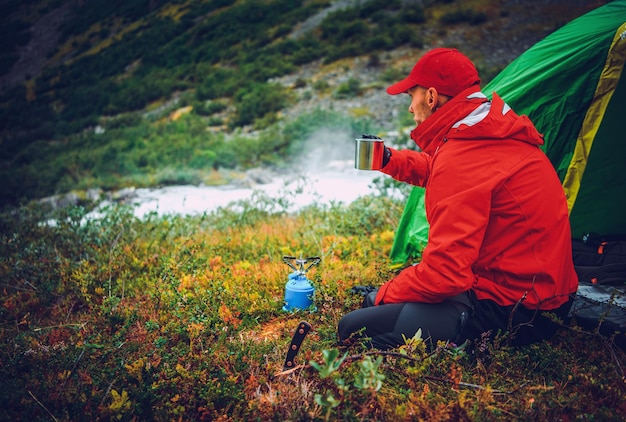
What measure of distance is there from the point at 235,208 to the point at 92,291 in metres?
3.29

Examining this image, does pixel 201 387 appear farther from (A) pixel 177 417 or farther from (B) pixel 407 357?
(B) pixel 407 357

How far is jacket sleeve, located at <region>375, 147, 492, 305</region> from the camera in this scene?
244 cm

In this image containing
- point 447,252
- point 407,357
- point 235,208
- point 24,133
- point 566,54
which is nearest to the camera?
point 447,252

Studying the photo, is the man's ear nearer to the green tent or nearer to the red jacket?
the red jacket

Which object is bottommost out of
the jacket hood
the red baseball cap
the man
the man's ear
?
the man

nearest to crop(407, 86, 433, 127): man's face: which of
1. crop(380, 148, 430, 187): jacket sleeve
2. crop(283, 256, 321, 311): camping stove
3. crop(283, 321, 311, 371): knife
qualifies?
crop(380, 148, 430, 187): jacket sleeve

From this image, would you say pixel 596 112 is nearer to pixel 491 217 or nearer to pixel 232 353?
pixel 491 217

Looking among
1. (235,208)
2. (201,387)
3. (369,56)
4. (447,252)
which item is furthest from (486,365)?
(369,56)

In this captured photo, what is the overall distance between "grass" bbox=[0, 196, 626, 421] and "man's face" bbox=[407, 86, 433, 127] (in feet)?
4.49

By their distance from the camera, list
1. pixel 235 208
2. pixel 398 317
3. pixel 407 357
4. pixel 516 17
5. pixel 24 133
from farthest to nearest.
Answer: pixel 516 17, pixel 24 133, pixel 235 208, pixel 398 317, pixel 407 357

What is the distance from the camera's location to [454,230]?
2.45 meters

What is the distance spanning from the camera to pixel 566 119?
392 centimetres

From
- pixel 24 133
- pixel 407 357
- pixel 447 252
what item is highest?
pixel 447 252

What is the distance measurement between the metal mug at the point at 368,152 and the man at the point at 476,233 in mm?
494
